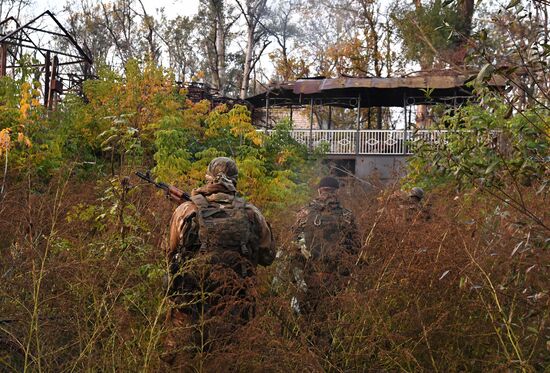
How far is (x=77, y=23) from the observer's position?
4084 centimetres

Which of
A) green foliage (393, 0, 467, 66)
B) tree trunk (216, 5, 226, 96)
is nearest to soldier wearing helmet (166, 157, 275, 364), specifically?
green foliage (393, 0, 467, 66)

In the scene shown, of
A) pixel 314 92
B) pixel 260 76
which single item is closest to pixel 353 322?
pixel 314 92

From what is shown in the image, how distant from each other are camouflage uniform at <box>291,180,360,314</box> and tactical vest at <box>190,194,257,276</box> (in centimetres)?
46

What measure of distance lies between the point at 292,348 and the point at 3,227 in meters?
3.05

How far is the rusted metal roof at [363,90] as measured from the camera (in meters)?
25.9

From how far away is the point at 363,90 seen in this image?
89.7 feet

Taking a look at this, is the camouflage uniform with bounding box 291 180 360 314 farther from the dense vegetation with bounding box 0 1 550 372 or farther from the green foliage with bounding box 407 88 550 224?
the green foliage with bounding box 407 88 550 224

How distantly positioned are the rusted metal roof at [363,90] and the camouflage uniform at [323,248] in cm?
1800

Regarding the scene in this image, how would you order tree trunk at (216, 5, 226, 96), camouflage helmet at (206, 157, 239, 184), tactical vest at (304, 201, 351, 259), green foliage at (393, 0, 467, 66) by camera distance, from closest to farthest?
camouflage helmet at (206, 157, 239, 184), tactical vest at (304, 201, 351, 259), green foliage at (393, 0, 467, 66), tree trunk at (216, 5, 226, 96)

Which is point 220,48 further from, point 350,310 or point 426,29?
point 350,310

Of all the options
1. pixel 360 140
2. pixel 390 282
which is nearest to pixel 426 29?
pixel 360 140

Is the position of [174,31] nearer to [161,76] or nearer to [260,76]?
[260,76]

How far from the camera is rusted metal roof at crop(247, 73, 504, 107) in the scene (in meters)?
25.9

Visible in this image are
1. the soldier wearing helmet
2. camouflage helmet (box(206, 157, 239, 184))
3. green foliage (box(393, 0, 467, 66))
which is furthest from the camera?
green foliage (box(393, 0, 467, 66))
